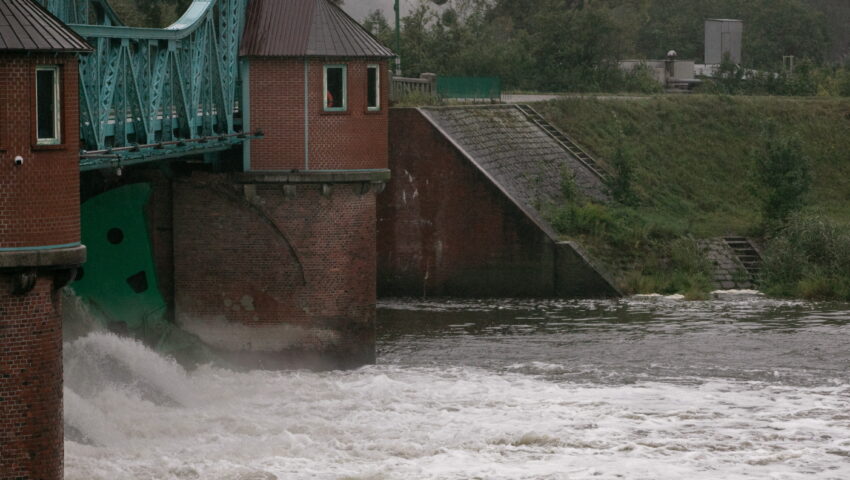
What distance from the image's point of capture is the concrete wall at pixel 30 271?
62.0ft

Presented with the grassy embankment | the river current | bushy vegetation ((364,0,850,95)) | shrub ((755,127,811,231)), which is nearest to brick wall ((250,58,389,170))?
the river current

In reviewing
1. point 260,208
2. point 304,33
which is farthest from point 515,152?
point 260,208

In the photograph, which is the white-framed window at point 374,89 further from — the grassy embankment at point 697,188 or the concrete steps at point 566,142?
the concrete steps at point 566,142

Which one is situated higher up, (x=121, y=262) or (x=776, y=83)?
(x=776, y=83)

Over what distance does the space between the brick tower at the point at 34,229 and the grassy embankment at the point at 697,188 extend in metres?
25.4

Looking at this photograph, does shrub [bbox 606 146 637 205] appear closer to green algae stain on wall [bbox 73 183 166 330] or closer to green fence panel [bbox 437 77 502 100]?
green fence panel [bbox 437 77 502 100]

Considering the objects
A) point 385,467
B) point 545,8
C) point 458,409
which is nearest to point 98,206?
point 458,409

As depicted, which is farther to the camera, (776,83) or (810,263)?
(776,83)

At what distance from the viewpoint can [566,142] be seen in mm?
52406

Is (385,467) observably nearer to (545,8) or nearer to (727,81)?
(727,81)

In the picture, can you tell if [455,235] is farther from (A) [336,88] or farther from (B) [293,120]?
(B) [293,120]

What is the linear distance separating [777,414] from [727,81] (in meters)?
41.0

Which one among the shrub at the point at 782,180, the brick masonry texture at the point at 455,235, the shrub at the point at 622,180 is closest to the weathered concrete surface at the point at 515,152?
the shrub at the point at 622,180

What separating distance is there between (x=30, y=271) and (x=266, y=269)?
13.7 m
